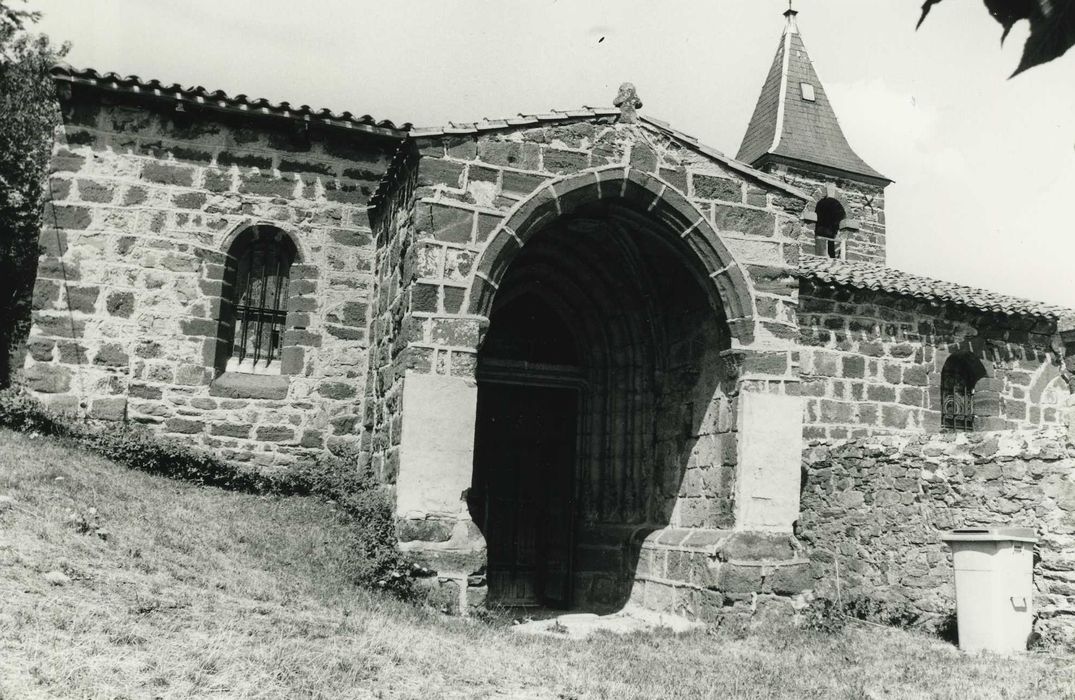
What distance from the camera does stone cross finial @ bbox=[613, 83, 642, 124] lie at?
9.27m

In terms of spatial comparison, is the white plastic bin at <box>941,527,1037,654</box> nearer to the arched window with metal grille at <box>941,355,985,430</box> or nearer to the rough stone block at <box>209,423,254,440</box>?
the arched window with metal grille at <box>941,355,985,430</box>

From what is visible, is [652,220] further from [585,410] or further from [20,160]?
[20,160]

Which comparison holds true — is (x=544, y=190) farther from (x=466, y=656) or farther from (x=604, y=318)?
(x=466, y=656)

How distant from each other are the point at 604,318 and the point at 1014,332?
21.8ft

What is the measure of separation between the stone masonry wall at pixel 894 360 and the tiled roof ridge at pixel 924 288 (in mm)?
Result: 209

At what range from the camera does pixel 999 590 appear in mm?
7371

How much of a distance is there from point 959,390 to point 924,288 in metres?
1.82

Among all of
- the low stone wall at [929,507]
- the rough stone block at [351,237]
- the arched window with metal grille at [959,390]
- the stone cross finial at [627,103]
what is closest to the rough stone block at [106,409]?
the rough stone block at [351,237]

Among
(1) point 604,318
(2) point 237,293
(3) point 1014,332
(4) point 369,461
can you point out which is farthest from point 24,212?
(3) point 1014,332

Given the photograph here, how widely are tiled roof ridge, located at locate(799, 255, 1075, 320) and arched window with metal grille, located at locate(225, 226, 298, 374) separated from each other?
263 inches

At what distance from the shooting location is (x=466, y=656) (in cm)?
649

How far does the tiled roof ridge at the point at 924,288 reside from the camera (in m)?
12.2

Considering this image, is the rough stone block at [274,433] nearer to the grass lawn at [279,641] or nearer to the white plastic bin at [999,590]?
the grass lawn at [279,641]

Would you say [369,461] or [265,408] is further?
[265,408]
